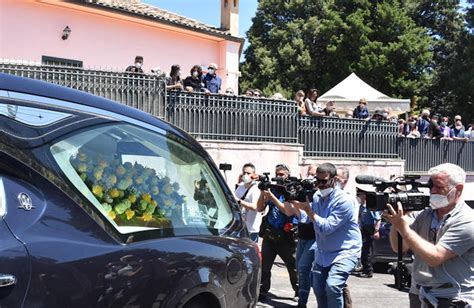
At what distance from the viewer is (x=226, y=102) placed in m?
13.7

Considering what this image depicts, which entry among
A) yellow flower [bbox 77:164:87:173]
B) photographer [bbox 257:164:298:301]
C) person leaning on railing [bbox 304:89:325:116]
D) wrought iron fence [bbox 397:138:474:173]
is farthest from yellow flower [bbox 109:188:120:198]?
wrought iron fence [bbox 397:138:474:173]

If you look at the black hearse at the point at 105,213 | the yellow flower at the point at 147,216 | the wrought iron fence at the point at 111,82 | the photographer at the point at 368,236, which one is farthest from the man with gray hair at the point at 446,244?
the wrought iron fence at the point at 111,82

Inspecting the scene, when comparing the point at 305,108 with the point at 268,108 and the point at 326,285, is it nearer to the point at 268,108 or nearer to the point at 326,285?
the point at 268,108

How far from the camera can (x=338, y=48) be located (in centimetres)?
3547

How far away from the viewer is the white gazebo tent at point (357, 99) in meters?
19.4

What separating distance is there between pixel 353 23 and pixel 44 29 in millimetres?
21940

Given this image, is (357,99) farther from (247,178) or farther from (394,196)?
(394,196)

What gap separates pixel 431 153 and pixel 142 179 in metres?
16.0

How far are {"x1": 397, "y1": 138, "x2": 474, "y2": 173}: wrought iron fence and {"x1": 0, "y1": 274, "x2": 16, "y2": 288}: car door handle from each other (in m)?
15.7

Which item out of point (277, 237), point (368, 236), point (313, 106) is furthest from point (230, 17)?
point (277, 237)

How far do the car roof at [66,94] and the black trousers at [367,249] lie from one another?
22.9 ft

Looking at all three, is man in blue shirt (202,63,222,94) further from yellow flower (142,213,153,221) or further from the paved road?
Result: yellow flower (142,213,153,221)

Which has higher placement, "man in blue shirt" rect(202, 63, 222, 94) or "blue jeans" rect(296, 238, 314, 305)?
"man in blue shirt" rect(202, 63, 222, 94)

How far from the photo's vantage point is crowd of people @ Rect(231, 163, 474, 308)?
3939 millimetres
